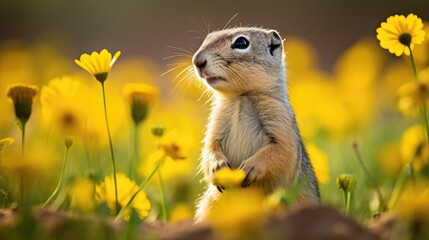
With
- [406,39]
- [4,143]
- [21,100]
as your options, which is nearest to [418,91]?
[406,39]

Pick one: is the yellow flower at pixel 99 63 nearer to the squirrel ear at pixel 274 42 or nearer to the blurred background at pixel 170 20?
the squirrel ear at pixel 274 42

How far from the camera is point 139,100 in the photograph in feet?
13.5

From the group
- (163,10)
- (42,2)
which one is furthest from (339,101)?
(42,2)

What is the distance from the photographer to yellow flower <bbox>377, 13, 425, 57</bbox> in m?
3.74

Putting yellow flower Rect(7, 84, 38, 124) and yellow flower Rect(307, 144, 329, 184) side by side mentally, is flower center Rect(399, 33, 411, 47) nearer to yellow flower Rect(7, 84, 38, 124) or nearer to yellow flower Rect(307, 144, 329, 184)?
yellow flower Rect(307, 144, 329, 184)

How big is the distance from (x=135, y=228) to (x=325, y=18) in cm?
1355

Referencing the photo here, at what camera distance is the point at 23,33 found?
1495cm

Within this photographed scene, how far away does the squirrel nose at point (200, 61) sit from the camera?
15.0 ft

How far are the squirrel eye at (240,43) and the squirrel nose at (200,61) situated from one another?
0.97 feet

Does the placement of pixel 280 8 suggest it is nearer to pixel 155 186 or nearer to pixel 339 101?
pixel 339 101

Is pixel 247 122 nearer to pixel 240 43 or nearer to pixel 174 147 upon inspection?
pixel 240 43

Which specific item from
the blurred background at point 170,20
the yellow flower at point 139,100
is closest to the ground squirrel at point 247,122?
the yellow flower at point 139,100

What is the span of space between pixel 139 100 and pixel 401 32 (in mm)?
1325

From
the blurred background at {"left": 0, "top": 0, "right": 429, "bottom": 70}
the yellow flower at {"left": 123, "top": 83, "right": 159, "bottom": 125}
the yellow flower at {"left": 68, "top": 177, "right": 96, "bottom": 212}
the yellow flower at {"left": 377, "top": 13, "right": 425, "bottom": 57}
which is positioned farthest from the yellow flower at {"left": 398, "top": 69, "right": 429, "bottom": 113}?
the blurred background at {"left": 0, "top": 0, "right": 429, "bottom": 70}
